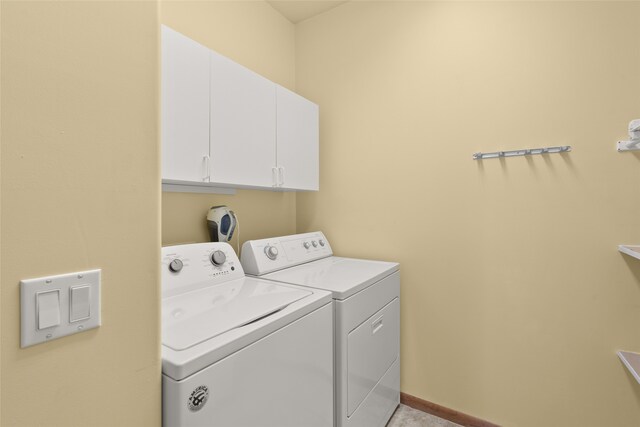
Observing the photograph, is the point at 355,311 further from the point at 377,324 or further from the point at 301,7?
the point at 301,7

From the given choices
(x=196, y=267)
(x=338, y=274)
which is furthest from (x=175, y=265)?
(x=338, y=274)

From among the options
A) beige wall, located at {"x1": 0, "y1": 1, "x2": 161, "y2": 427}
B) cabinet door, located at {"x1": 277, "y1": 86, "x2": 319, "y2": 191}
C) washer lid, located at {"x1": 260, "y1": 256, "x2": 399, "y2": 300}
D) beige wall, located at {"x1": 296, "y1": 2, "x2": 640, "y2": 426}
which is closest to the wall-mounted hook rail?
beige wall, located at {"x1": 296, "y1": 2, "x2": 640, "y2": 426}

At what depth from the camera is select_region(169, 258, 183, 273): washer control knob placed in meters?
1.27

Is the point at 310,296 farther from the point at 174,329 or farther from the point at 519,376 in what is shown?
the point at 519,376

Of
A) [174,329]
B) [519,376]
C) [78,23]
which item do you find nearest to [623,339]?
[519,376]

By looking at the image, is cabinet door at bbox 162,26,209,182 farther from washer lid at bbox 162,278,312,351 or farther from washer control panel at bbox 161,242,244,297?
washer lid at bbox 162,278,312,351

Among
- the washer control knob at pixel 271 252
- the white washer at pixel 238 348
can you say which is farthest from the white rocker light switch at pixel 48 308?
the washer control knob at pixel 271 252

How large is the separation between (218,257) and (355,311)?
706 millimetres

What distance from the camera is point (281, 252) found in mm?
1826

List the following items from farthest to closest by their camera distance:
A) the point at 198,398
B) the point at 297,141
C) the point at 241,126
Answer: the point at 297,141 < the point at 241,126 < the point at 198,398

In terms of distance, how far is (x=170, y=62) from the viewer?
1.24 metres

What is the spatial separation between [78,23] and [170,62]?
2.44 feet

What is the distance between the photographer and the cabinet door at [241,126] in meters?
1.44

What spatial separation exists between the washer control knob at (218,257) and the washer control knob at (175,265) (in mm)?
175
